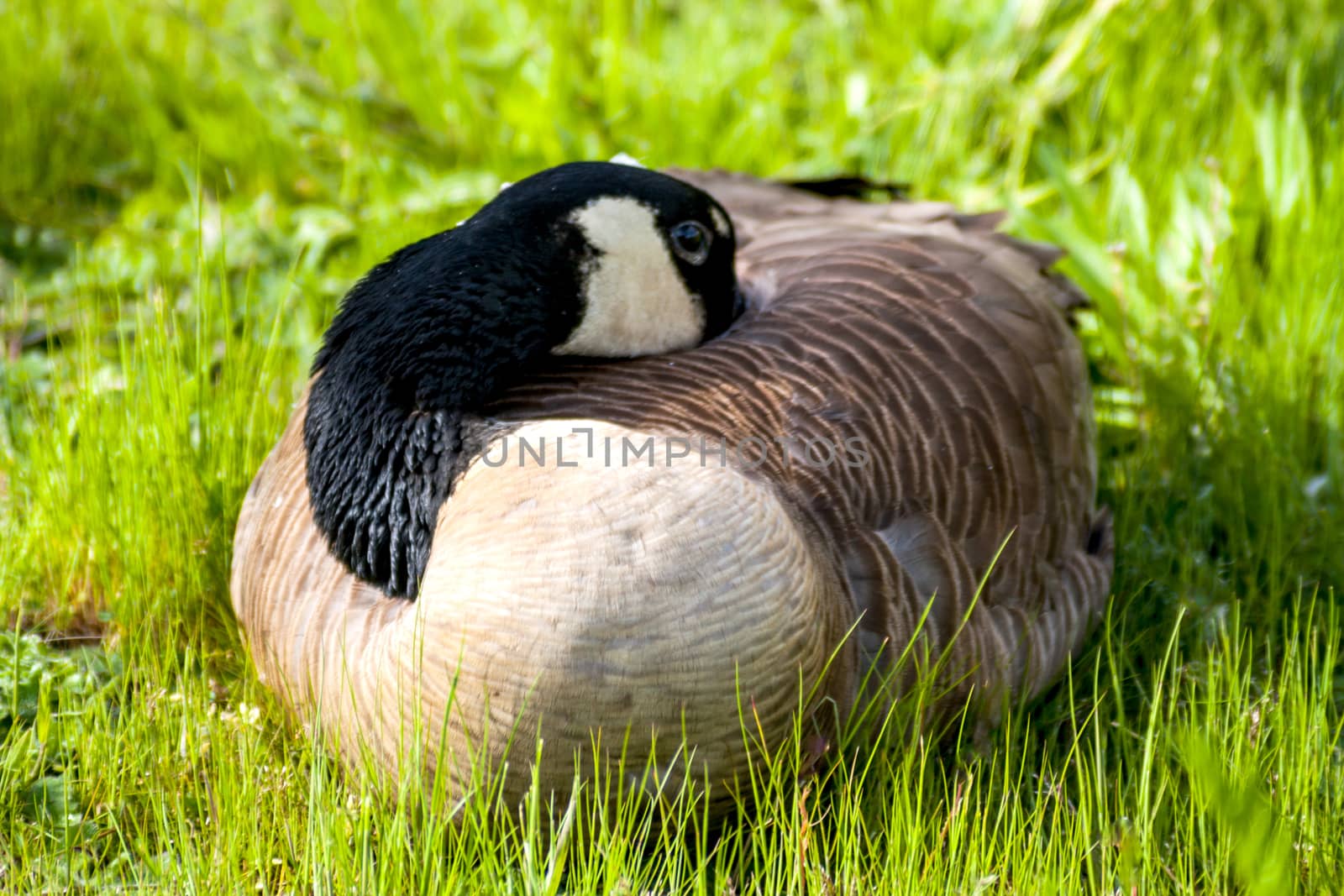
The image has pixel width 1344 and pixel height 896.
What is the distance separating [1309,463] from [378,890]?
9.42ft

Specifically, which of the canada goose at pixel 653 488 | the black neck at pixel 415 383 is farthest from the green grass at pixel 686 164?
the black neck at pixel 415 383

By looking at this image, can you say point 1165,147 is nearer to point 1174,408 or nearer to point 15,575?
point 1174,408

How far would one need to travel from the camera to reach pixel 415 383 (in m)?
2.75

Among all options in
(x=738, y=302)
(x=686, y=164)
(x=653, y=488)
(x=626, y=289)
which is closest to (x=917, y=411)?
(x=738, y=302)

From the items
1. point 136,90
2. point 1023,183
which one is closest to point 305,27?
point 136,90

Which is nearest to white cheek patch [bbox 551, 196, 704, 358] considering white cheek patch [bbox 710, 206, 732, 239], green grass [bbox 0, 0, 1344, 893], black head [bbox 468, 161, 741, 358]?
black head [bbox 468, 161, 741, 358]

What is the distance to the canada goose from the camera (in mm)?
2291

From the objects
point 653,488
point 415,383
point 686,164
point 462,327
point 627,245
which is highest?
point 686,164

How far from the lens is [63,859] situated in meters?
2.66

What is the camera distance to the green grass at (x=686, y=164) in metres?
2.48

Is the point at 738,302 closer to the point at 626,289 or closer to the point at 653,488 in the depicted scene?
the point at 626,289

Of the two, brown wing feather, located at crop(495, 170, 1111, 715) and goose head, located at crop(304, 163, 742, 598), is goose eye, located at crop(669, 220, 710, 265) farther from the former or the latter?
brown wing feather, located at crop(495, 170, 1111, 715)

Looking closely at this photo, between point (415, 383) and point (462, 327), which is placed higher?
point (462, 327)

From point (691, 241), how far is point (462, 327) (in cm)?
59
